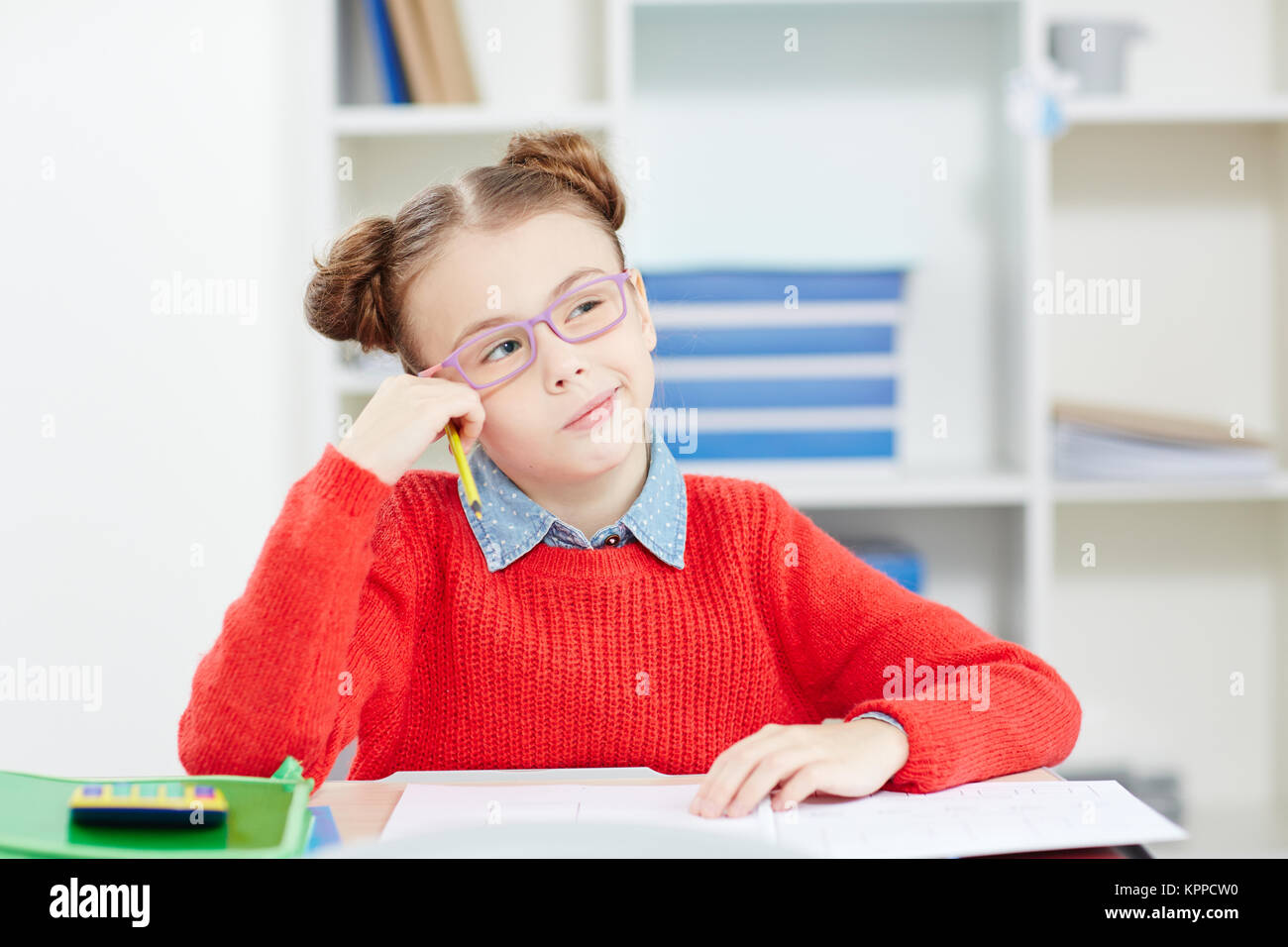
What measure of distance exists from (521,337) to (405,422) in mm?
132

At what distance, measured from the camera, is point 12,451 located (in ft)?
6.36

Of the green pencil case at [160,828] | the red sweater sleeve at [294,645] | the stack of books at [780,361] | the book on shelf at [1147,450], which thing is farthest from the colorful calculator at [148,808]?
the book on shelf at [1147,450]

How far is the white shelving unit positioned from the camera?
2156mm

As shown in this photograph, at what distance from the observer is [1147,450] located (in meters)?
1.95

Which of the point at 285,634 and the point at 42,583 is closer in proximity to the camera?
the point at 285,634

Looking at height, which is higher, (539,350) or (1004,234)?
(1004,234)

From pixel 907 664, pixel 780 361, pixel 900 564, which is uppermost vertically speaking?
pixel 780 361

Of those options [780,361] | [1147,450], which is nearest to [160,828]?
[780,361]

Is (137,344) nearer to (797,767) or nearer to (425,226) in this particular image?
(425,226)

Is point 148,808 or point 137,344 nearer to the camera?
point 148,808
